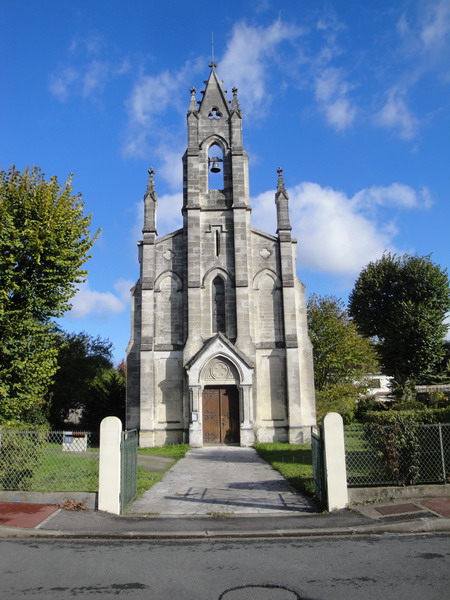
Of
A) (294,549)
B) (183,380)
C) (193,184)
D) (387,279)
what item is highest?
(193,184)

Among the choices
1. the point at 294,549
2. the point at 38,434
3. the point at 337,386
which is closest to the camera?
the point at 294,549

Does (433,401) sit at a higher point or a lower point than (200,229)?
lower

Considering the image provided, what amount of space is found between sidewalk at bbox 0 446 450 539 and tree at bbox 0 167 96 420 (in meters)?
6.12

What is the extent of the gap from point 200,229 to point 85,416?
14661mm

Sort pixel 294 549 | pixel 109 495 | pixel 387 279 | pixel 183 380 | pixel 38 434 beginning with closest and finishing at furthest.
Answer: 1. pixel 294 549
2. pixel 109 495
3. pixel 38 434
4. pixel 183 380
5. pixel 387 279

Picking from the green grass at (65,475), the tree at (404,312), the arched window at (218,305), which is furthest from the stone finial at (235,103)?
the green grass at (65,475)

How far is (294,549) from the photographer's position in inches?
292

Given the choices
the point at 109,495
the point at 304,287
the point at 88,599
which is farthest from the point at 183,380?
the point at 88,599

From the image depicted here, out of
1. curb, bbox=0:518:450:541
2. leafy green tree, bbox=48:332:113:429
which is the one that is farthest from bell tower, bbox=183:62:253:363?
curb, bbox=0:518:450:541

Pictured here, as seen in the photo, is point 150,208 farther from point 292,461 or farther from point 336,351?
point 336,351

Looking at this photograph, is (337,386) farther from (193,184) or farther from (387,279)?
(193,184)

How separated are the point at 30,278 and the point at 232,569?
12.7 metres

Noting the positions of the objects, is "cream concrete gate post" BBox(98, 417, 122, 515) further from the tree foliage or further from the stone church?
the tree foliage

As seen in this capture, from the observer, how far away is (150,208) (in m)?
25.2
